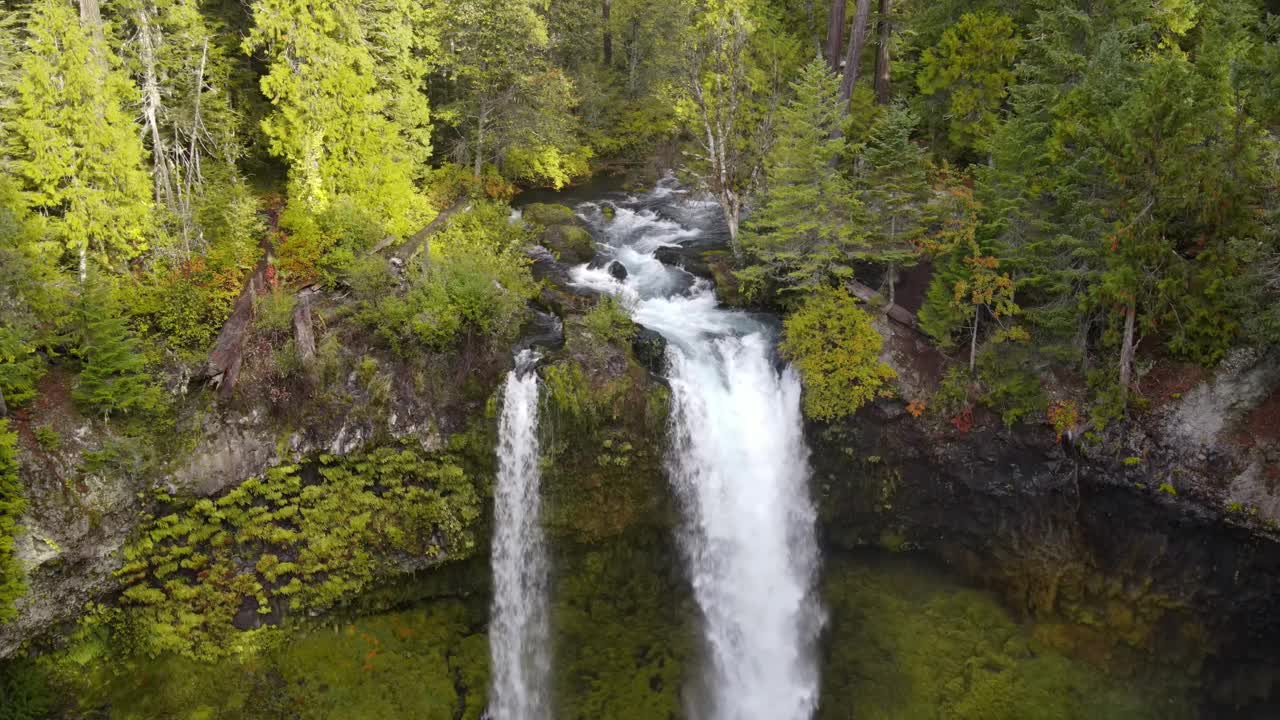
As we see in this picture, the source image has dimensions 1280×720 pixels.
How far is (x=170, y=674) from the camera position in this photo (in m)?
13.1

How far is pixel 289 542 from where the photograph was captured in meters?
14.0

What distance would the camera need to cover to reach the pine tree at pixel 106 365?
42.7ft

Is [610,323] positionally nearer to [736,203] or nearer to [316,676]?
[736,203]

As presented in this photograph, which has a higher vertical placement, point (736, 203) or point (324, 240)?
point (736, 203)

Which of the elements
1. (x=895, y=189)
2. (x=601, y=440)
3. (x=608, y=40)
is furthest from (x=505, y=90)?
(x=608, y=40)

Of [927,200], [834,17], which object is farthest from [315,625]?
[834,17]

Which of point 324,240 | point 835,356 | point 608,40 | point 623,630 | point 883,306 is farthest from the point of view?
point 608,40

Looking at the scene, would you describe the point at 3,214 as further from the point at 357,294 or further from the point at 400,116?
the point at 400,116

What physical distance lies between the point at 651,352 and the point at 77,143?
12.9 m

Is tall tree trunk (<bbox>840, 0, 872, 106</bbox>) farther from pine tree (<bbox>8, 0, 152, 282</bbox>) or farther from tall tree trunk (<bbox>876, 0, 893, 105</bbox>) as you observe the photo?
pine tree (<bbox>8, 0, 152, 282</bbox>)

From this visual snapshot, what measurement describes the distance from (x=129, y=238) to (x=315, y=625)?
9.70m

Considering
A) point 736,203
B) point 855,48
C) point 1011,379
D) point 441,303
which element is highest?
point 855,48

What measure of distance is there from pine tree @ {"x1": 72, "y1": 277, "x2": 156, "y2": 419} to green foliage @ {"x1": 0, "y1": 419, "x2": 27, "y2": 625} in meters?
1.32

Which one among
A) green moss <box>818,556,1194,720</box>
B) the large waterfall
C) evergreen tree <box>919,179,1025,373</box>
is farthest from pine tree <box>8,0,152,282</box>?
evergreen tree <box>919,179,1025,373</box>
